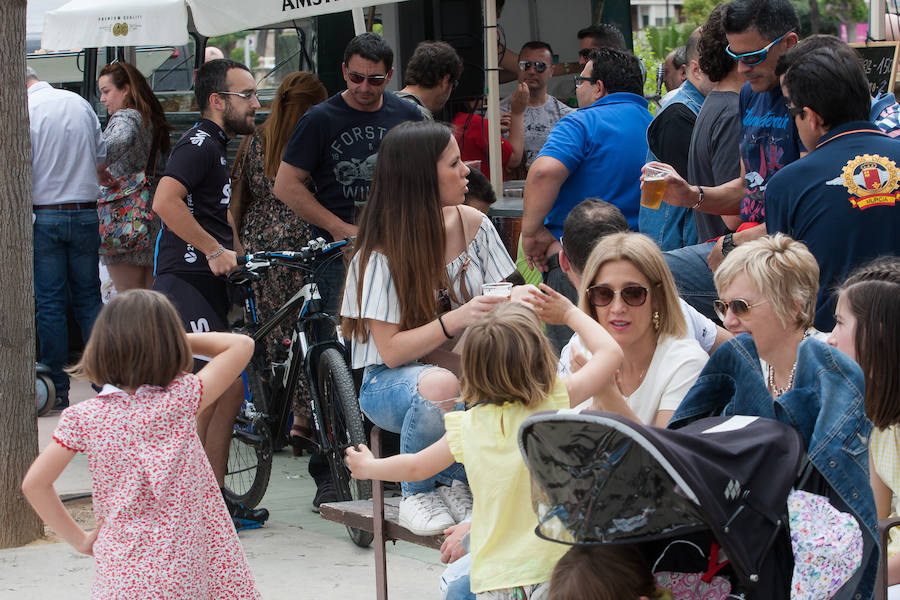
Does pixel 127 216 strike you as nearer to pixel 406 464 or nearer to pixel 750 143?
pixel 750 143

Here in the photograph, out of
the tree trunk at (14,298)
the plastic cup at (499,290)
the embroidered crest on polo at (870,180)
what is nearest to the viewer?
the plastic cup at (499,290)

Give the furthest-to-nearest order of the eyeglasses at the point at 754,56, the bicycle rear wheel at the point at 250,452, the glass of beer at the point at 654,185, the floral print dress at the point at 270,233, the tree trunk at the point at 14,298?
the floral print dress at the point at 270,233
the bicycle rear wheel at the point at 250,452
the tree trunk at the point at 14,298
the eyeglasses at the point at 754,56
the glass of beer at the point at 654,185

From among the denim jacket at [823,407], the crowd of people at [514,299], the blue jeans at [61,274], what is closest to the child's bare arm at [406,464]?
the crowd of people at [514,299]

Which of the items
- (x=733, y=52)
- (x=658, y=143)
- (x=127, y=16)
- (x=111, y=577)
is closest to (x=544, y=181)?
(x=658, y=143)

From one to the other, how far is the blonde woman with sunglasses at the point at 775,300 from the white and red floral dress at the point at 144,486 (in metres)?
1.54

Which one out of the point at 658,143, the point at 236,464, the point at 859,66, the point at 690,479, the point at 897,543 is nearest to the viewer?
the point at 690,479

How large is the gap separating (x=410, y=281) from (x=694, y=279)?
1212 mm

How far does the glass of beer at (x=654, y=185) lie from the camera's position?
4207mm

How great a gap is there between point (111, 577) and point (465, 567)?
0.98m

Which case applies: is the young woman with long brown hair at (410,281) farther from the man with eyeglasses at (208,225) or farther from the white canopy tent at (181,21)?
the white canopy tent at (181,21)

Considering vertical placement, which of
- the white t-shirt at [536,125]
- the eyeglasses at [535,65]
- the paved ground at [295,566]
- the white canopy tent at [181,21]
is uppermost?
the white canopy tent at [181,21]

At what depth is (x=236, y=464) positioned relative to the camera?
5.86m

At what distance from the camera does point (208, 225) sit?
561 cm

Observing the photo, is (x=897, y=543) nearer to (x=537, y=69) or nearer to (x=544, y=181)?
(x=544, y=181)
